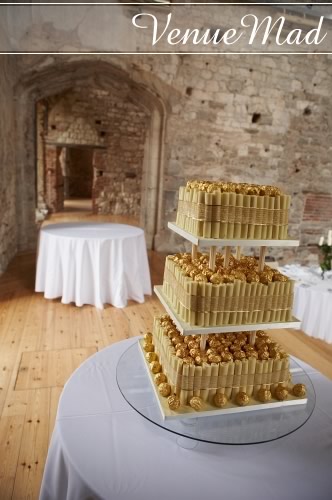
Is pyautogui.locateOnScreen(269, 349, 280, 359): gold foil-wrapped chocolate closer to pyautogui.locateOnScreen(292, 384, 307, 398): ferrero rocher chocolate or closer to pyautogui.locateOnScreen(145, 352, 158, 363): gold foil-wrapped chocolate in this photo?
pyautogui.locateOnScreen(292, 384, 307, 398): ferrero rocher chocolate

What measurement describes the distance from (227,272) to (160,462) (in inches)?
29.7

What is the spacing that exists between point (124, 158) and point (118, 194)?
1.08 m

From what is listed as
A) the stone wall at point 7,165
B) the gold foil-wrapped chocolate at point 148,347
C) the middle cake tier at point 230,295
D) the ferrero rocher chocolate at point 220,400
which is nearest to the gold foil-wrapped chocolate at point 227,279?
the middle cake tier at point 230,295

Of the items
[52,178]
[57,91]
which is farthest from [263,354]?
[52,178]

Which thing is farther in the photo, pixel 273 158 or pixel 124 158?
pixel 124 158

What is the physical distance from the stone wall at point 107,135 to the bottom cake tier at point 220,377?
9020mm

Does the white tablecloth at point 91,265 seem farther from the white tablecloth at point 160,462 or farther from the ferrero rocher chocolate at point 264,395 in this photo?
the ferrero rocher chocolate at point 264,395

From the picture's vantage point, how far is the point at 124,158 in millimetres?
10203

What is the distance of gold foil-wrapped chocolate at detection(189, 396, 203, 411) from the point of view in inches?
50.6

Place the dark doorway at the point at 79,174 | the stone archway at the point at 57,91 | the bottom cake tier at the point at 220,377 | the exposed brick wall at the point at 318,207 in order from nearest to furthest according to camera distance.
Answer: the bottom cake tier at the point at 220,377 → the stone archway at the point at 57,91 → the exposed brick wall at the point at 318,207 → the dark doorway at the point at 79,174

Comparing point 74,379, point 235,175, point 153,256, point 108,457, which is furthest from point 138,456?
point 235,175

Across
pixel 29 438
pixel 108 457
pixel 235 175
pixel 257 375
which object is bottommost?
pixel 29 438

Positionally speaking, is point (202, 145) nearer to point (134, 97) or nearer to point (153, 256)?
point (134, 97)

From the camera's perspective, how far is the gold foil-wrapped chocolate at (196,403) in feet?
4.21
